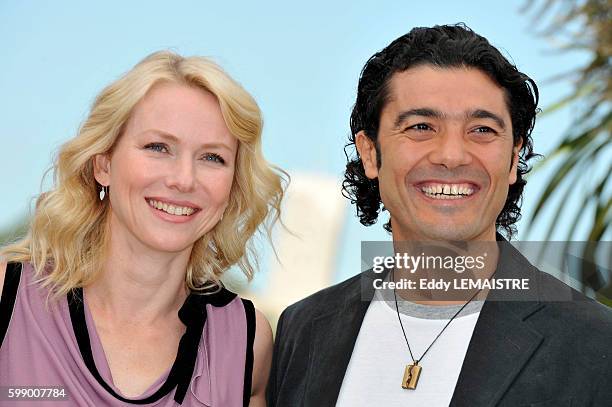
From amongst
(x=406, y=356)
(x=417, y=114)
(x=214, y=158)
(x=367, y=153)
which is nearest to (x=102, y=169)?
(x=214, y=158)

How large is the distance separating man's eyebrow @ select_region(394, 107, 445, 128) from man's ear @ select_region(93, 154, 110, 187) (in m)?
0.86

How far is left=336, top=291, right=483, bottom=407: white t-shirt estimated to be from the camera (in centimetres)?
249

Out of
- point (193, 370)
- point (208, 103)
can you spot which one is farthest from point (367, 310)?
point (208, 103)

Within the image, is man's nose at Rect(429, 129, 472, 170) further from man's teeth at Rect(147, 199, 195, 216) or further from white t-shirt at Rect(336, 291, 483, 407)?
man's teeth at Rect(147, 199, 195, 216)

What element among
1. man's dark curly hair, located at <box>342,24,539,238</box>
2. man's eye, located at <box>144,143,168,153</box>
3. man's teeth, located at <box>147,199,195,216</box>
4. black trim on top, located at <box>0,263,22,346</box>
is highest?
man's dark curly hair, located at <box>342,24,539,238</box>

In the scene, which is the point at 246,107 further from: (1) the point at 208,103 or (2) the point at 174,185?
(2) the point at 174,185

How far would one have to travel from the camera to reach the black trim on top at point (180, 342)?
2.62 meters

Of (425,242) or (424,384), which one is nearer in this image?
(424,384)

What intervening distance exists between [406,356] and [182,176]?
2.62 feet

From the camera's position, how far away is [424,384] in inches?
98.6

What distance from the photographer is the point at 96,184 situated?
2904 millimetres

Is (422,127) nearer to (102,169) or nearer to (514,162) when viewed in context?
(514,162)

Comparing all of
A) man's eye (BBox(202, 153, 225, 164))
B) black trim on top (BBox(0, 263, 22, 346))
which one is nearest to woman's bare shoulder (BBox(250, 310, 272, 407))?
man's eye (BBox(202, 153, 225, 164))

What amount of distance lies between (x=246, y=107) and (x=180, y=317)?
0.66 meters
